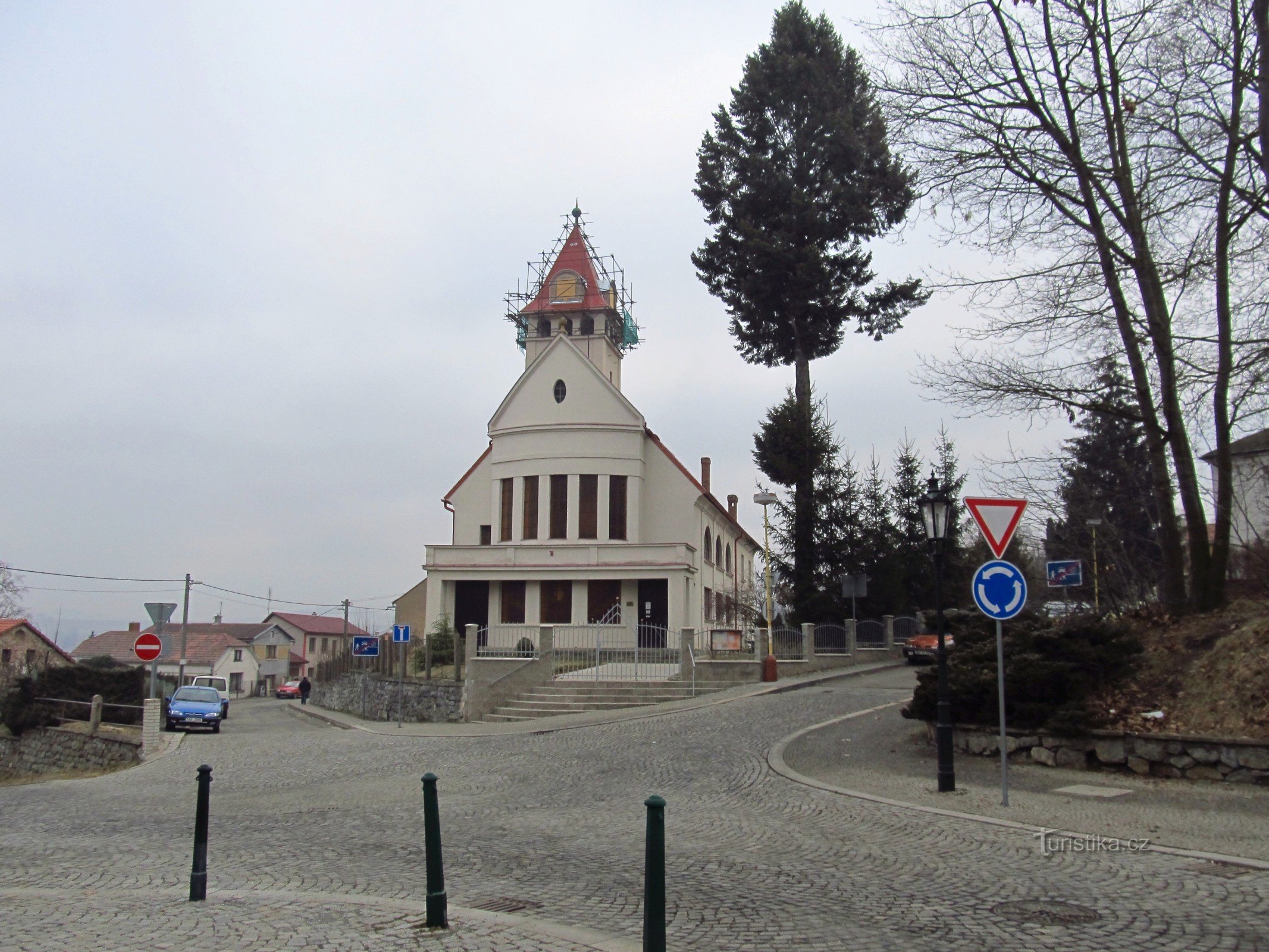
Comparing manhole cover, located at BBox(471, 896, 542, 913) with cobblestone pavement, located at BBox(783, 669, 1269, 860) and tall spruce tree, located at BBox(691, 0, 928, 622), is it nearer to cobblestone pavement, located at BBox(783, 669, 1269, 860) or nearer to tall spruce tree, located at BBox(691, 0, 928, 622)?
cobblestone pavement, located at BBox(783, 669, 1269, 860)

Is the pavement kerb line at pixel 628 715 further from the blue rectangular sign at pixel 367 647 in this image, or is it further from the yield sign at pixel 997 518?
the yield sign at pixel 997 518

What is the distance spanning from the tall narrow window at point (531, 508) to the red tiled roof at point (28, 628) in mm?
32813

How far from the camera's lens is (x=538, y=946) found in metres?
5.67

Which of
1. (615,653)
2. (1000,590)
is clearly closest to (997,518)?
(1000,590)

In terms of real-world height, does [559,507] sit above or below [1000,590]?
above

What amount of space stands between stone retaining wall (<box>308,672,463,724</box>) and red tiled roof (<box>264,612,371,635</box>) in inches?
2990

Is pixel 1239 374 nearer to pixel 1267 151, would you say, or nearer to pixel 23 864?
pixel 1267 151

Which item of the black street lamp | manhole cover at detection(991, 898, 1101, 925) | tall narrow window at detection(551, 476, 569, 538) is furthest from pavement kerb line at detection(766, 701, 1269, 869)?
tall narrow window at detection(551, 476, 569, 538)

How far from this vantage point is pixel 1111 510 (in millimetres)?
19875

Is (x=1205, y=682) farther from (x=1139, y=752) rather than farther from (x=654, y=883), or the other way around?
(x=654, y=883)

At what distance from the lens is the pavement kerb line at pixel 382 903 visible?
19.2ft

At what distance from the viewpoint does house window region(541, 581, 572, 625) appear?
37.0 meters

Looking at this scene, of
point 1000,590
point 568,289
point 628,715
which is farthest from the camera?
point 568,289

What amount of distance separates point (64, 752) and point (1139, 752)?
2693 cm
